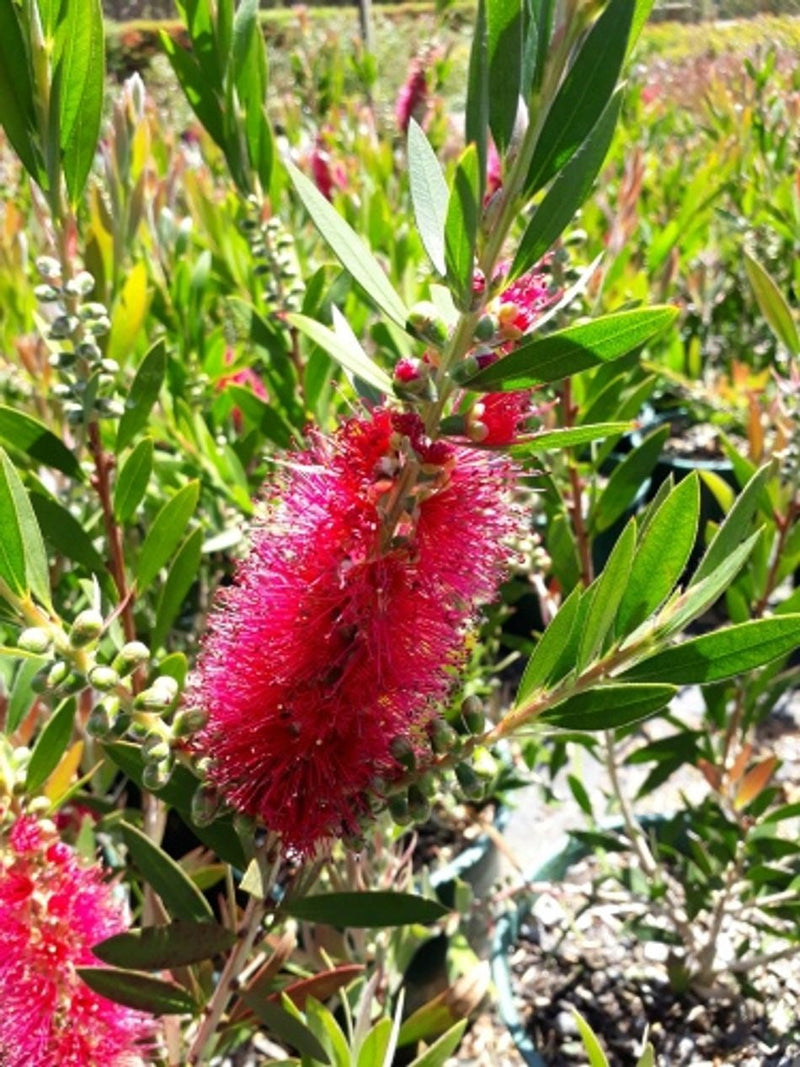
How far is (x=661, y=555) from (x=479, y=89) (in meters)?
0.26

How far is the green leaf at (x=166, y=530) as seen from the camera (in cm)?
73

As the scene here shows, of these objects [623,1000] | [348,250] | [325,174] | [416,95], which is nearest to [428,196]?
[348,250]

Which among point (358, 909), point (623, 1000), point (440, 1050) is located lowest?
point (623, 1000)

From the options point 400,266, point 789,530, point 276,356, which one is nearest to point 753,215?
point 400,266

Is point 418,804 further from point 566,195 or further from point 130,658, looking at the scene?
point 566,195

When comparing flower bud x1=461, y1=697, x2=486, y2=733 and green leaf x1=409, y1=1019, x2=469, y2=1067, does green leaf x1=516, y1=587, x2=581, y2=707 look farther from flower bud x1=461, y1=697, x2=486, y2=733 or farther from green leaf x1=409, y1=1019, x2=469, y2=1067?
green leaf x1=409, y1=1019, x2=469, y2=1067

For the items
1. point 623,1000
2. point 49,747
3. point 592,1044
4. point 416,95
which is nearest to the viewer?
point 592,1044

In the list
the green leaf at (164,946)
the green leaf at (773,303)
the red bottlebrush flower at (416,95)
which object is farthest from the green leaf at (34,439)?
the red bottlebrush flower at (416,95)

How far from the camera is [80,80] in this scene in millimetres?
620

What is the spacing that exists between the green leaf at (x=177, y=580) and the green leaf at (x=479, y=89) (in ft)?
1.41

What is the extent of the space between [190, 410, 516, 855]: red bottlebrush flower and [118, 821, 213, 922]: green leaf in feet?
0.38

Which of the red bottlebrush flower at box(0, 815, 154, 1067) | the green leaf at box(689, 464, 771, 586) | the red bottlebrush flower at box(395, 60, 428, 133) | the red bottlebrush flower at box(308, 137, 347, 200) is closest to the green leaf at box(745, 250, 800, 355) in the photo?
the green leaf at box(689, 464, 771, 586)

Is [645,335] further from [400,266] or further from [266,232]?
[400,266]

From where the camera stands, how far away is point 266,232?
1040 millimetres
